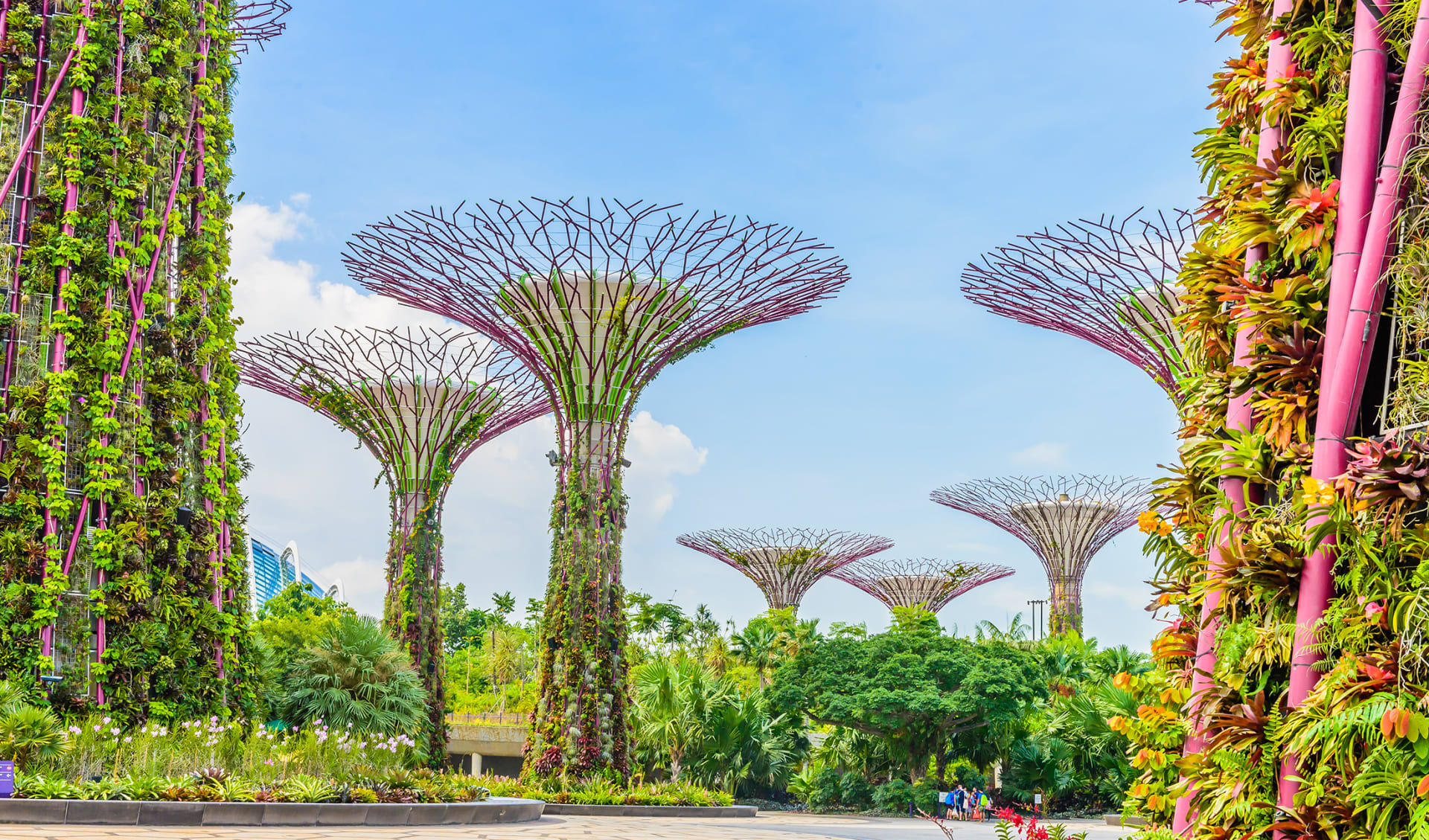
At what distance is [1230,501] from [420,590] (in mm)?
20068

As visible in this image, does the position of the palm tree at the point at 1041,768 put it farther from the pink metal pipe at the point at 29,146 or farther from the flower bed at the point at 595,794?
the pink metal pipe at the point at 29,146

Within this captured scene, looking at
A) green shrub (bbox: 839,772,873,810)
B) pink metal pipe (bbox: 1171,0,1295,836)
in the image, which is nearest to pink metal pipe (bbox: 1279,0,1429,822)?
pink metal pipe (bbox: 1171,0,1295,836)

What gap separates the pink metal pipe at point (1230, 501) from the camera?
383 centimetres

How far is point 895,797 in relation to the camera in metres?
23.8

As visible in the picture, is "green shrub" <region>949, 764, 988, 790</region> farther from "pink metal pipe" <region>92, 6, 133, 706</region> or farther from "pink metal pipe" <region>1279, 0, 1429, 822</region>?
"pink metal pipe" <region>1279, 0, 1429, 822</region>

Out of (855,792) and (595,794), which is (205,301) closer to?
(595,794)

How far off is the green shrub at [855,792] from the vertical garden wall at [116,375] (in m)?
14.6

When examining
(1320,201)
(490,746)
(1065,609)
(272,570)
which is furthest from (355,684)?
(272,570)

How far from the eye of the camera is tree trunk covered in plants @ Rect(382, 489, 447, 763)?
870 inches

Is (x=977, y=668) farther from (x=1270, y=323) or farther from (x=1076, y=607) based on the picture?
(x=1270, y=323)

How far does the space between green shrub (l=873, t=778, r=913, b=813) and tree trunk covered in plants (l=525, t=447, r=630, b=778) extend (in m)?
7.83

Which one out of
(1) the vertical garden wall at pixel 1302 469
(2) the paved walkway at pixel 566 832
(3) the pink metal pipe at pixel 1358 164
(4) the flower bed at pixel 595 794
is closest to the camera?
(1) the vertical garden wall at pixel 1302 469

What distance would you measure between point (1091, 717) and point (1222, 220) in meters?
19.4

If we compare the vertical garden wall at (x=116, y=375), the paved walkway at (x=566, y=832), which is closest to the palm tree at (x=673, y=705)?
the paved walkway at (x=566, y=832)
